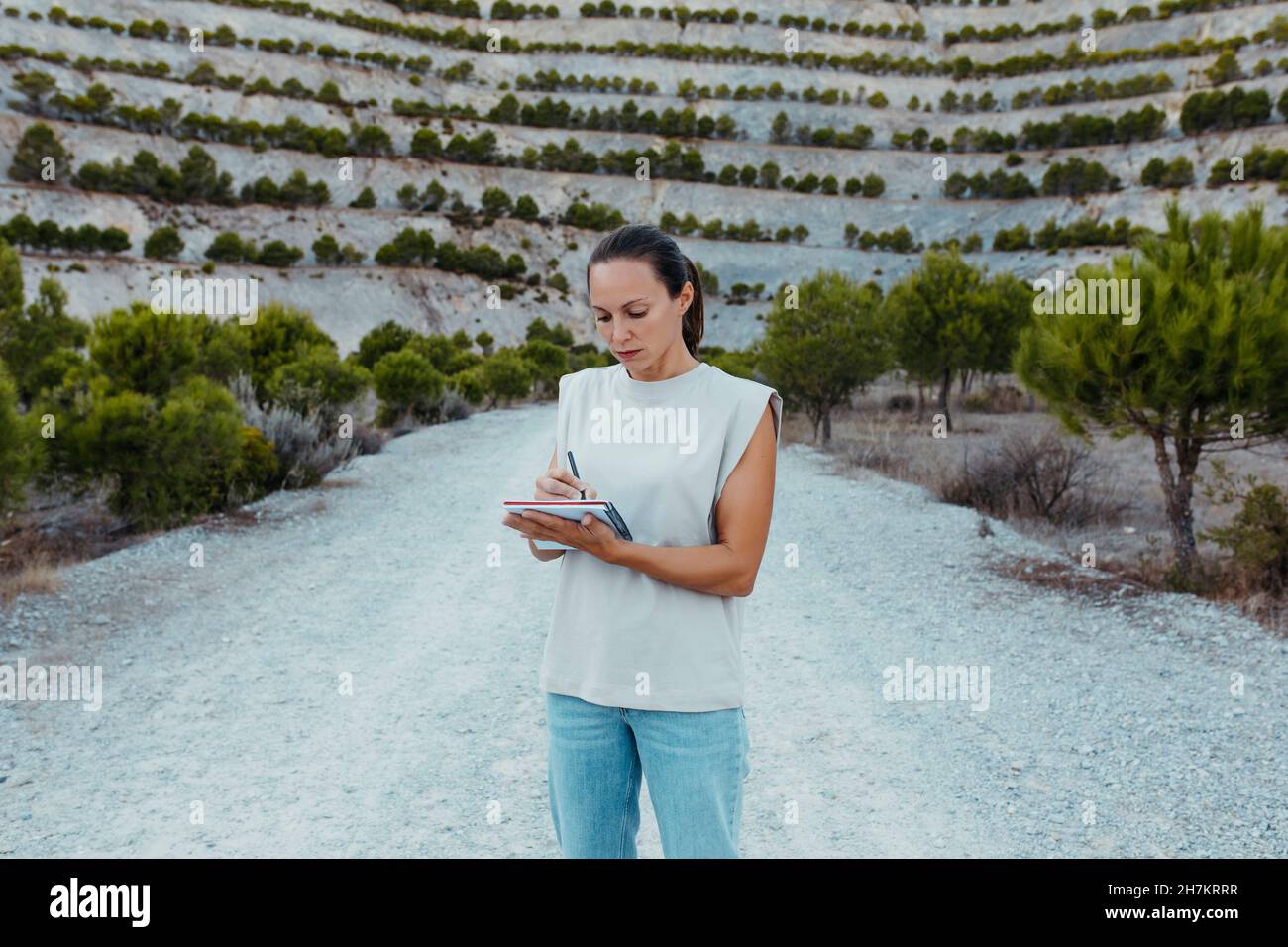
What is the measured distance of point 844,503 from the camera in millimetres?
11797

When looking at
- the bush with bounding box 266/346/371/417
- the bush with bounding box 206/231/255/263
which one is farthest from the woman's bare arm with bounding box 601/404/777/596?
the bush with bounding box 206/231/255/263

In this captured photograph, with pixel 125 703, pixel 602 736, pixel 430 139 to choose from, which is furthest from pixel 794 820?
pixel 430 139

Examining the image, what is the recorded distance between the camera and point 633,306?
187 cm

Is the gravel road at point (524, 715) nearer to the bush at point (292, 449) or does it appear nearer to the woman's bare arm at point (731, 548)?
the woman's bare arm at point (731, 548)

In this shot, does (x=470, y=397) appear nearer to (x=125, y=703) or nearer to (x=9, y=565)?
(x=9, y=565)

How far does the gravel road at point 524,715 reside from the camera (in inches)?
143

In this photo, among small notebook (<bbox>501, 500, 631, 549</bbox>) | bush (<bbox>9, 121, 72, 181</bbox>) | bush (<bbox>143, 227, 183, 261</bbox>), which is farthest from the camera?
bush (<bbox>143, 227, 183, 261</bbox>)

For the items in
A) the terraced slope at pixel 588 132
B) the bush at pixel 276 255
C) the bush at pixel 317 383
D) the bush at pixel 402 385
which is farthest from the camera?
the terraced slope at pixel 588 132

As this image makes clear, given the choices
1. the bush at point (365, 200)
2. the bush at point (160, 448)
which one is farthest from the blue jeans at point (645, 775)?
the bush at point (365, 200)

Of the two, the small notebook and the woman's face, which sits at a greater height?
the woman's face

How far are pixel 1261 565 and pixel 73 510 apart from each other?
465 inches

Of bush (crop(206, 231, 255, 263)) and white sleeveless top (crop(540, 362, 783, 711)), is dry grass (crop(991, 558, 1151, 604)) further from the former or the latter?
bush (crop(206, 231, 255, 263))

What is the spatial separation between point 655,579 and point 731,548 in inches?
7.0

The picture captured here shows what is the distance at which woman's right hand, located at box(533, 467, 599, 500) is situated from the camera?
178 cm
